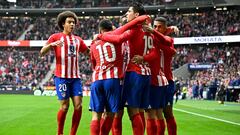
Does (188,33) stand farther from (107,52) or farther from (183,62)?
(107,52)

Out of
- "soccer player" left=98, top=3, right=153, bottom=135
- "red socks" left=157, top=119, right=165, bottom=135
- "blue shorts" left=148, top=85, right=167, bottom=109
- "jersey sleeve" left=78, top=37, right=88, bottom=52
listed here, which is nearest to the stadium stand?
"jersey sleeve" left=78, top=37, right=88, bottom=52

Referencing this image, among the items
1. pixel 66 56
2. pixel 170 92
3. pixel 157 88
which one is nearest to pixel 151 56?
pixel 157 88

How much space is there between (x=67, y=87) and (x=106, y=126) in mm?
2237

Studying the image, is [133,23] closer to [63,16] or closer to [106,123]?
[106,123]

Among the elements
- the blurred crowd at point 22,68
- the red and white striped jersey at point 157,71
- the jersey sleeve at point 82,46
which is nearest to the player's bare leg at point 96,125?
the red and white striped jersey at point 157,71

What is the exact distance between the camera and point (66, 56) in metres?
9.51

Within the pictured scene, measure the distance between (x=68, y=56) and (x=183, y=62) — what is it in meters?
44.3

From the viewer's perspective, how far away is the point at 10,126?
12930mm

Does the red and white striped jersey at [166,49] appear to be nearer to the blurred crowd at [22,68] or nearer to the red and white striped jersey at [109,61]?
the red and white striped jersey at [109,61]

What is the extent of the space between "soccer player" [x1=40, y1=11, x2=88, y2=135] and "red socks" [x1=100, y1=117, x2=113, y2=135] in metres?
1.76

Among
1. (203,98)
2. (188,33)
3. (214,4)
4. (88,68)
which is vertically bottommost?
(203,98)

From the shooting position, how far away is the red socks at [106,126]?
736 cm

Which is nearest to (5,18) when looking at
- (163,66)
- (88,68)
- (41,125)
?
(88,68)

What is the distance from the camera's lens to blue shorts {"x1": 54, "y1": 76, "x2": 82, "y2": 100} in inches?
363
